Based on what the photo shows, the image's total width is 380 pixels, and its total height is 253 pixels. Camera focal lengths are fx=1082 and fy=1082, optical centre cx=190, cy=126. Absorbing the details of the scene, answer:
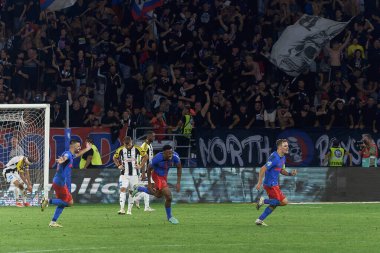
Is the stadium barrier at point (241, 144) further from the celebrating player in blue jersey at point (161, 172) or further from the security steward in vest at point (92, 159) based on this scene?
the celebrating player in blue jersey at point (161, 172)

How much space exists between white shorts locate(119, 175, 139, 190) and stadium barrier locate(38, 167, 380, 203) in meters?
3.44

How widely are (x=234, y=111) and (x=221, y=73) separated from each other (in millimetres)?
1860

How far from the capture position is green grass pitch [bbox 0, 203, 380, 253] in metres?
18.1

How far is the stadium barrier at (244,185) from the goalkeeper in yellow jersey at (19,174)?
0.97 meters

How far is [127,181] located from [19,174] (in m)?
4.72

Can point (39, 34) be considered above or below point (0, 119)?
above

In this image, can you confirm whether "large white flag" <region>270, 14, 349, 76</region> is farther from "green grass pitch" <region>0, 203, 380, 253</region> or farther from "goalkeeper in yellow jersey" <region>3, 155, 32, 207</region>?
"goalkeeper in yellow jersey" <region>3, 155, 32, 207</region>

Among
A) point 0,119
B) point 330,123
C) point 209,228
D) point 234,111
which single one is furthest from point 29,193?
point 209,228

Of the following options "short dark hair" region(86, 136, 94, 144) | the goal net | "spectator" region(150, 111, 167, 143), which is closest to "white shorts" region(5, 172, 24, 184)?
the goal net

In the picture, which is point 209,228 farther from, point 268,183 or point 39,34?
point 39,34

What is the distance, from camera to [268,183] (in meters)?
23.7

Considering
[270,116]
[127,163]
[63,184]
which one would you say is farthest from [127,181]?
→ [63,184]

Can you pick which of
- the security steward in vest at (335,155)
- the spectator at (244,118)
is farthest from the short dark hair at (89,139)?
the security steward in vest at (335,155)

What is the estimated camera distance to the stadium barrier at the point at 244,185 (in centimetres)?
3416
